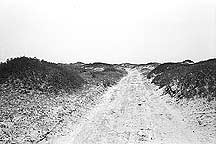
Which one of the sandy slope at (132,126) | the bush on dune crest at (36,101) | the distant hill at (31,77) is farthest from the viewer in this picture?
the distant hill at (31,77)

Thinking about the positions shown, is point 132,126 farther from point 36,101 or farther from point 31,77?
point 31,77

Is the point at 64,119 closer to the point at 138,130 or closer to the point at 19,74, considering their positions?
the point at 138,130

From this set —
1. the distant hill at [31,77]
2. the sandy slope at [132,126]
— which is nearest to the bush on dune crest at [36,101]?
the distant hill at [31,77]

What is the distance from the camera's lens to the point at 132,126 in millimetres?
14320

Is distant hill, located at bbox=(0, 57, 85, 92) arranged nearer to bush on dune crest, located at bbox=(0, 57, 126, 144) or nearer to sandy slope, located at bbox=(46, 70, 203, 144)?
bush on dune crest, located at bbox=(0, 57, 126, 144)

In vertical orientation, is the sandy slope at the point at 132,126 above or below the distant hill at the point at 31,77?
below

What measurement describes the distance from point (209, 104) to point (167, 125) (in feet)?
12.1

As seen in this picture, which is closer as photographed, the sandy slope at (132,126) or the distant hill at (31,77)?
the sandy slope at (132,126)

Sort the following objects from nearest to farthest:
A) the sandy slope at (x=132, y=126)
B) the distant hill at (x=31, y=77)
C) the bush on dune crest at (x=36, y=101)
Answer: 1. the sandy slope at (x=132, y=126)
2. the bush on dune crest at (x=36, y=101)
3. the distant hill at (x=31, y=77)

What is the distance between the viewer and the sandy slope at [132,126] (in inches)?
485

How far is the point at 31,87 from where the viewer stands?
20.9 metres

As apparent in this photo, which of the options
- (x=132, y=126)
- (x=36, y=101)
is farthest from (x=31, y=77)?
(x=132, y=126)

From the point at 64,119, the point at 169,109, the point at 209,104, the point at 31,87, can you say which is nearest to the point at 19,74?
the point at 31,87

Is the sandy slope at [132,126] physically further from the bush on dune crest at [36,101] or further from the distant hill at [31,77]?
the distant hill at [31,77]
